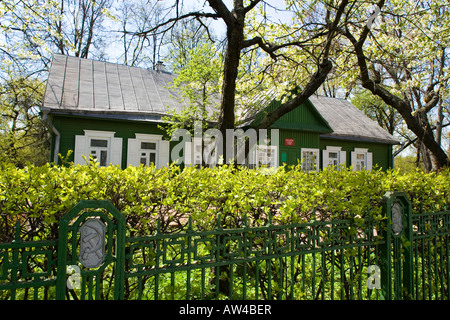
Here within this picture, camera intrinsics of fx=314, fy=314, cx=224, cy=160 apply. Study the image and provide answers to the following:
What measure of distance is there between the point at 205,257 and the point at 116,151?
1196 centimetres

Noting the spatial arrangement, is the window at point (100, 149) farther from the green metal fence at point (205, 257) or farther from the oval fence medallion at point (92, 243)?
the oval fence medallion at point (92, 243)

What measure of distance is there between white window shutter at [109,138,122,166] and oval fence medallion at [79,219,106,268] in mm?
11843

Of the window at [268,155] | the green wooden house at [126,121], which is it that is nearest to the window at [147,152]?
the green wooden house at [126,121]

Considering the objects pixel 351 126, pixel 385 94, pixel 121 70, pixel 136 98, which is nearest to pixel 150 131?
pixel 136 98

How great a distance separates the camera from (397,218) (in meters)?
3.29

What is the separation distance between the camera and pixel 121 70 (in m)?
16.8

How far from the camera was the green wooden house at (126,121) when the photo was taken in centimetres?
1262

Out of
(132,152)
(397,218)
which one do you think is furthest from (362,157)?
(397,218)

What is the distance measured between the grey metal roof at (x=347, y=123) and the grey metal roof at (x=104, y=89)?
32.8 ft

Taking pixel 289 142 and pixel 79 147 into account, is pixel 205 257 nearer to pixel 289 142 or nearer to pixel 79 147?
pixel 79 147

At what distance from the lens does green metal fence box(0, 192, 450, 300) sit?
188cm
